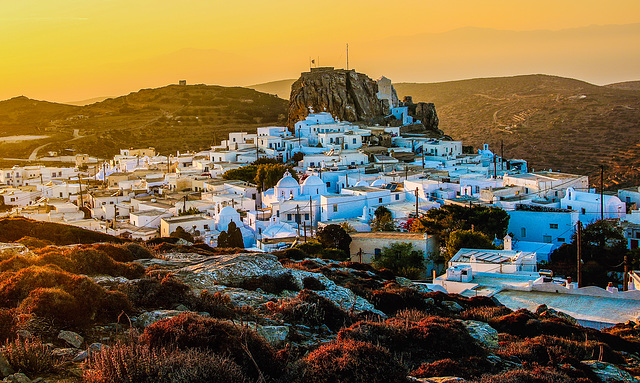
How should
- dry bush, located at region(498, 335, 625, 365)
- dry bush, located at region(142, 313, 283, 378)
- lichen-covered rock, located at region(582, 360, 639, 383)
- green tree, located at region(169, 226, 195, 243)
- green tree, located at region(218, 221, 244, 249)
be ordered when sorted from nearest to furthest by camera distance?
dry bush, located at region(142, 313, 283, 378) < lichen-covered rock, located at region(582, 360, 639, 383) < dry bush, located at region(498, 335, 625, 365) < green tree, located at region(169, 226, 195, 243) < green tree, located at region(218, 221, 244, 249)

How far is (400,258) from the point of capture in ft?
72.5

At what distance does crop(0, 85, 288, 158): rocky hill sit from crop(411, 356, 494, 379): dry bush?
5463 centimetres

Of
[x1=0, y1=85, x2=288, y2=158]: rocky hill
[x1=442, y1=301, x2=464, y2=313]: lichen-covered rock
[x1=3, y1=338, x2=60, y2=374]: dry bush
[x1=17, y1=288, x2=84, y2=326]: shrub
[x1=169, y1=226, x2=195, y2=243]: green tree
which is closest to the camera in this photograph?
[x1=3, y1=338, x2=60, y2=374]: dry bush

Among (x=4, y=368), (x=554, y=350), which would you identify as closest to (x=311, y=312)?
(x=554, y=350)

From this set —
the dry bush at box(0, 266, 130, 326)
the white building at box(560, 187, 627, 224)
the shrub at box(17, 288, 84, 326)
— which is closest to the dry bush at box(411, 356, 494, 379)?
the dry bush at box(0, 266, 130, 326)

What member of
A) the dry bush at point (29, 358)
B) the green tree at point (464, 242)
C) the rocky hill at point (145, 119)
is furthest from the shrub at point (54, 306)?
the rocky hill at point (145, 119)

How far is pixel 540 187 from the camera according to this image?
3114 centimetres

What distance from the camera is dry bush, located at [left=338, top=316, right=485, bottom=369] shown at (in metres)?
7.00

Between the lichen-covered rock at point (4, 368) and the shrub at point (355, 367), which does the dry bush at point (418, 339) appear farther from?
the lichen-covered rock at point (4, 368)

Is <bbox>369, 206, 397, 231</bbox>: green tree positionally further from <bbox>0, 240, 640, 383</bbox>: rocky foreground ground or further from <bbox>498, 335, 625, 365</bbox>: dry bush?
<bbox>498, 335, 625, 365</bbox>: dry bush

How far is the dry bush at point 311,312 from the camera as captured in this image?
822 centimetres

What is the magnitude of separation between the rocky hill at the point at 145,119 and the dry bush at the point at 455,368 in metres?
54.6

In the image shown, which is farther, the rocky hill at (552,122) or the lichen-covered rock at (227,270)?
the rocky hill at (552,122)

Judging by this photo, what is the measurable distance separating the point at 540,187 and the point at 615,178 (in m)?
22.7
